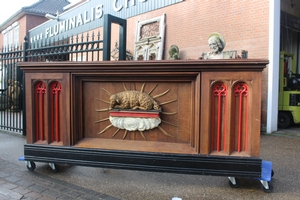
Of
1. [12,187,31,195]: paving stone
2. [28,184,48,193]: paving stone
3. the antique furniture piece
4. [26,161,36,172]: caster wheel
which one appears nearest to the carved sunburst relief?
the antique furniture piece

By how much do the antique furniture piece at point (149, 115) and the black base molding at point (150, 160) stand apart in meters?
0.01

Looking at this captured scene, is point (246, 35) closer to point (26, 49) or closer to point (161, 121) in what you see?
point (161, 121)

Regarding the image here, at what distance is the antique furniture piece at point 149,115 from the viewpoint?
2910mm

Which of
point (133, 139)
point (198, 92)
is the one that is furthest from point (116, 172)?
point (198, 92)

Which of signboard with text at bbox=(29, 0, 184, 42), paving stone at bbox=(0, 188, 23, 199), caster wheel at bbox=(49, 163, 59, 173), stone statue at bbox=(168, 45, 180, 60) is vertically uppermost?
signboard with text at bbox=(29, 0, 184, 42)

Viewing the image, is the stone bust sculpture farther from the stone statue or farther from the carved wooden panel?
the stone statue

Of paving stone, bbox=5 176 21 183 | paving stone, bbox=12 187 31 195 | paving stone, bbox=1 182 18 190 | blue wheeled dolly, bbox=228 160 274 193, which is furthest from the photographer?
paving stone, bbox=5 176 21 183

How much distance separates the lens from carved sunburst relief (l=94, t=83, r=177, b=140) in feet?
Result: 10.5

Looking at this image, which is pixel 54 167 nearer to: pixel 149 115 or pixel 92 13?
pixel 149 115

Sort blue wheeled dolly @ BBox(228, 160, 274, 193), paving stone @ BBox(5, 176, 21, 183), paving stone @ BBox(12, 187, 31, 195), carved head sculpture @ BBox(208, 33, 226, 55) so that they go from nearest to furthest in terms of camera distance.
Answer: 1. blue wheeled dolly @ BBox(228, 160, 274, 193)
2. paving stone @ BBox(12, 187, 31, 195)
3. paving stone @ BBox(5, 176, 21, 183)
4. carved head sculpture @ BBox(208, 33, 226, 55)

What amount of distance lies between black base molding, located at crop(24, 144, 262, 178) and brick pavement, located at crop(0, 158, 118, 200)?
286 millimetres

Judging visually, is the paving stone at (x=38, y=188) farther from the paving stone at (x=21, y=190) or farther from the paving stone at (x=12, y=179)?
the paving stone at (x=12, y=179)

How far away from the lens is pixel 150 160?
10.3 ft

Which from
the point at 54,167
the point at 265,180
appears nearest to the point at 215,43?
the point at 265,180
